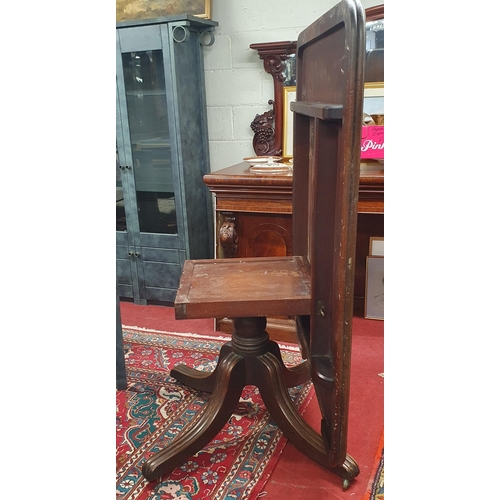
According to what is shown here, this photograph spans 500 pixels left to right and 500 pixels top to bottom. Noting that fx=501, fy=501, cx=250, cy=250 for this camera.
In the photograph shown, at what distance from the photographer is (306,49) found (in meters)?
1.58

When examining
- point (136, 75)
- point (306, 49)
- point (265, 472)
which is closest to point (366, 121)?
point (306, 49)

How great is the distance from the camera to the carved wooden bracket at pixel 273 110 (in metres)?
2.79

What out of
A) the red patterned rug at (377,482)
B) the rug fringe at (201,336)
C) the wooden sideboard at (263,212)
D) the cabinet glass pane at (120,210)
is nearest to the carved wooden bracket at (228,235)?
the wooden sideboard at (263,212)

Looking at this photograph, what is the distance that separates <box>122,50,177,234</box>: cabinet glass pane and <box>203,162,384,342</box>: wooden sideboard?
0.52 metres

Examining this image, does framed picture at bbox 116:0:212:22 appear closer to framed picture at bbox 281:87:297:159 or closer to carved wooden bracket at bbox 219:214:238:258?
framed picture at bbox 281:87:297:159

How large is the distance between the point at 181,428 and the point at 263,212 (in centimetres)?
109

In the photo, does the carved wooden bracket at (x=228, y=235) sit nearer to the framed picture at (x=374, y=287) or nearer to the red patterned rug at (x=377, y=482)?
the framed picture at (x=374, y=287)

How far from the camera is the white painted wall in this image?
2.79m

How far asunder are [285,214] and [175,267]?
2.88 feet

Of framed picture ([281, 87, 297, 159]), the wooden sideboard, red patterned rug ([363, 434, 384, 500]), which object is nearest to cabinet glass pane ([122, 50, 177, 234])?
the wooden sideboard

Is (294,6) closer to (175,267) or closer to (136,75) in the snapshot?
(136,75)

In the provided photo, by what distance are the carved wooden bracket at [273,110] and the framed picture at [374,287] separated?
33.2 inches

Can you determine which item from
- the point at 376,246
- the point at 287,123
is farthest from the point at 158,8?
the point at 376,246

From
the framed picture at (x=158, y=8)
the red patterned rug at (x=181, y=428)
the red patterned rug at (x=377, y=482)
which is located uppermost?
the framed picture at (x=158, y=8)
